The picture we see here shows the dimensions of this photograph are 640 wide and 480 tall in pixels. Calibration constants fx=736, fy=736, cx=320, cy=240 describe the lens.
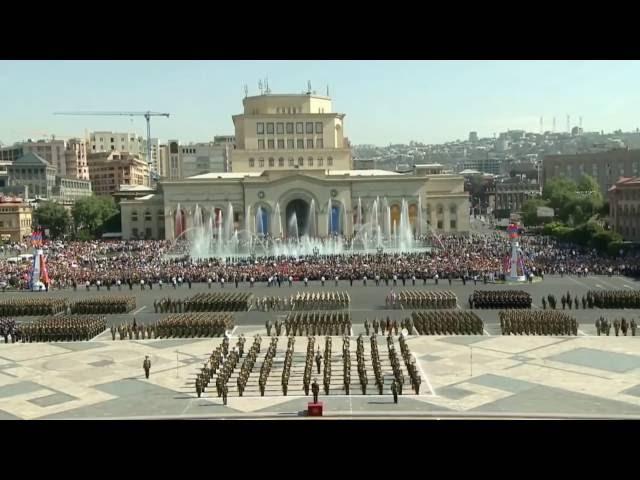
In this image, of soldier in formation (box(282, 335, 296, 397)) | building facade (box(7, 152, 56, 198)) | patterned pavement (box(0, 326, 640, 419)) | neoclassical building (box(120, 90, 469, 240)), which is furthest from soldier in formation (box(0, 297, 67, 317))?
building facade (box(7, 152, 56, 198))

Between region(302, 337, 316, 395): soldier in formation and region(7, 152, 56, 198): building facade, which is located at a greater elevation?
region(7, 152, 56, 198): building facade

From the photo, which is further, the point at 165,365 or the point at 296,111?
the point at 296,111

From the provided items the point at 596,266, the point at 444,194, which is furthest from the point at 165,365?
the point at 444,194

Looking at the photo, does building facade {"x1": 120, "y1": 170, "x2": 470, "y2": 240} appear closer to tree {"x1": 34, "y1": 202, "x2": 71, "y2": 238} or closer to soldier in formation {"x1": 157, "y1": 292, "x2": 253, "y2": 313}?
tree {"x1": 34, "y1": 202, "x2": 71, "y2": 238}

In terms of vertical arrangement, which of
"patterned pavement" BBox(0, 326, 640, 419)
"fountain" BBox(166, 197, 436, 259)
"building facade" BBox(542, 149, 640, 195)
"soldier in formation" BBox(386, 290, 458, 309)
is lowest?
"patterned pavement" BBox(0, 326, 640, 419)

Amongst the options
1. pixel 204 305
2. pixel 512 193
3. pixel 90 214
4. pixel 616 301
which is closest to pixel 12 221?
pixel 90 214
